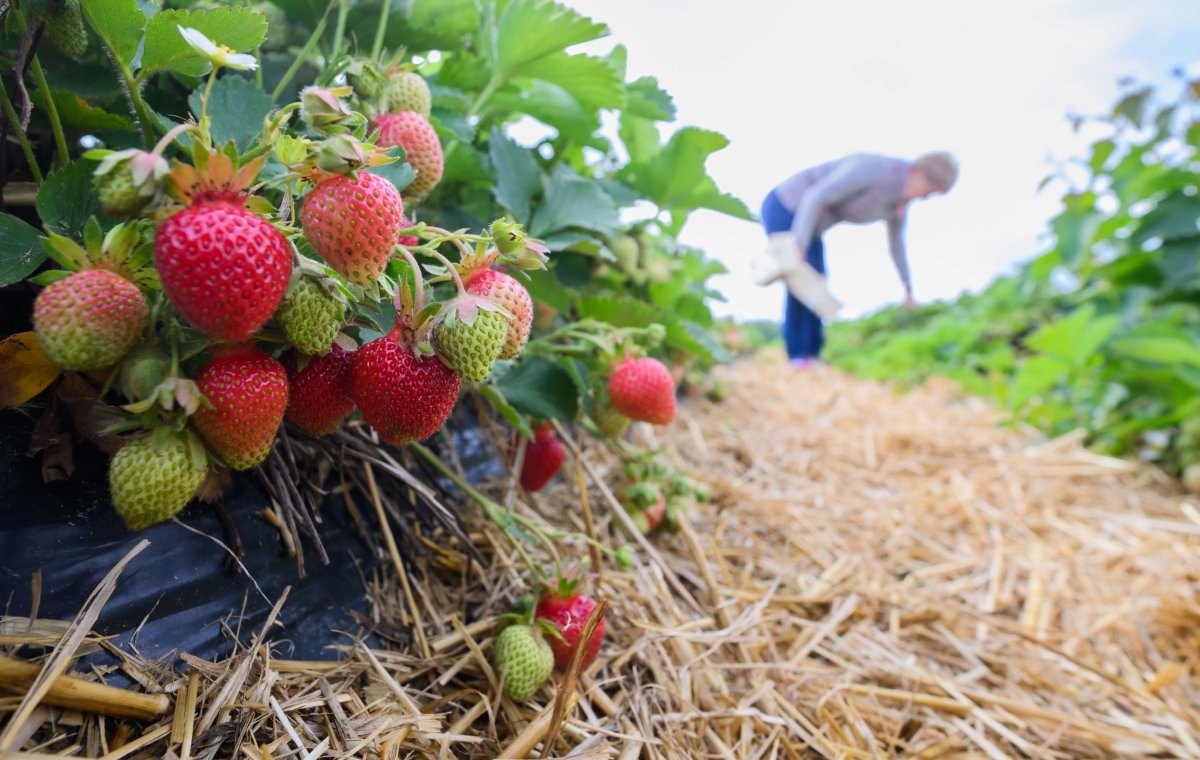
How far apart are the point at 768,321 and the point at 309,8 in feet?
19.4

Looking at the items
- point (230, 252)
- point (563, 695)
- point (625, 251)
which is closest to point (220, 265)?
point (230, 252)

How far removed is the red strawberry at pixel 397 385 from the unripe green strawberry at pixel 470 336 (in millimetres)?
19

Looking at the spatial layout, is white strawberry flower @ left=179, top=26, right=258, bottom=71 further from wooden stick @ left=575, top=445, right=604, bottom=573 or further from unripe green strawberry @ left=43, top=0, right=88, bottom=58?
wooden stick @ left=575, top=445, right=604, bottom=573

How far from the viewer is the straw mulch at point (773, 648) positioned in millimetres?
539

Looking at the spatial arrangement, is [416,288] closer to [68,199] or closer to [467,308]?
[467,308]

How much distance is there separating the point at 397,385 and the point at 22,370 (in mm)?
276

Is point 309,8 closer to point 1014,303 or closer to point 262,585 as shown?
point 262,585

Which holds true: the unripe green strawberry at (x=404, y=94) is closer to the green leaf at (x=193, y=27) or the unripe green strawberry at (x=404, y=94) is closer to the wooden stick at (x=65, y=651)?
the green leaf at (x=193, y=27)

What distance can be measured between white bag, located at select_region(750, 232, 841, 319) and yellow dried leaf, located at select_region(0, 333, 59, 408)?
2.85 m

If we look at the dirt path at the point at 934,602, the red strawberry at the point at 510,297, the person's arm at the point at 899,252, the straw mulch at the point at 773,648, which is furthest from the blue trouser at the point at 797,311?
the red strawberry at the point at 510,297

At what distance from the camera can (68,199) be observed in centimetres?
52

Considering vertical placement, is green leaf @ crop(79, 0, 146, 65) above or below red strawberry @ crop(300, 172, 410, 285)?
above

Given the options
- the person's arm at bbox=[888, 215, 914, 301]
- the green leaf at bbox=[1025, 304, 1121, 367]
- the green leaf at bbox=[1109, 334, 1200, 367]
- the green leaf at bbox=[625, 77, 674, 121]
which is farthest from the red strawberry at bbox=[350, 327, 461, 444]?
the person's arm at bbox=[888, 215, 914, 301]

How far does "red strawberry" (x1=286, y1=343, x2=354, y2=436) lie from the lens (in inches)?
21.0
